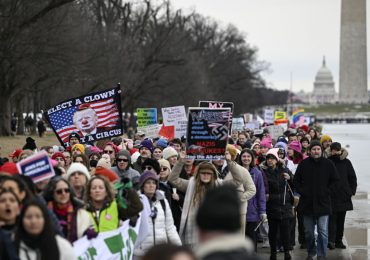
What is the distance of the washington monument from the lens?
133500mm

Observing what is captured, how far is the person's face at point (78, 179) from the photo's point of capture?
26.3ft

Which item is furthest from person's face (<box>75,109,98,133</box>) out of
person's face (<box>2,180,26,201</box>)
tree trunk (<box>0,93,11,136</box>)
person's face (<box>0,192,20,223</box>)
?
tree trunk (<box>0,93,11,136</box>)

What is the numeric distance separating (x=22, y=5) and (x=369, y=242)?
21673mm

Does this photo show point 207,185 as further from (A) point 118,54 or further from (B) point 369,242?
(A) point 118,54

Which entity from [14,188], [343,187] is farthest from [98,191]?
[343,187]

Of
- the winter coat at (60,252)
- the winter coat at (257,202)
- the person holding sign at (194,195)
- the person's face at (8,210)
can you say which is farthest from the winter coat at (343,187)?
the winter coat at (60,252)

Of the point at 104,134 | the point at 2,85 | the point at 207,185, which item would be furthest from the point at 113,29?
the point at 207,185

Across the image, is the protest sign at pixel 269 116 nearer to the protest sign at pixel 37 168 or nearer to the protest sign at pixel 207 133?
the protest sign at pixel 207 133

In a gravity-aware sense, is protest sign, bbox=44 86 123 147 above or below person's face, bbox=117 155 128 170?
above

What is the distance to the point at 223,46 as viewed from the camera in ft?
338

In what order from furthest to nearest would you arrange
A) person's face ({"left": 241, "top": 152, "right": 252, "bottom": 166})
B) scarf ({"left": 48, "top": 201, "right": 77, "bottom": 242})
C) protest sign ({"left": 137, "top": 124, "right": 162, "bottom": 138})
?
1. protest sign ({"left": 137, "top": 124, "right": 162, "bottom": 138})
2. person's face ({"left": 241, "top": 152, "right": 252, "bottom": 166})
3. scarf ({"left": 48, "top": 201, "right": 77, "bottom": 242})

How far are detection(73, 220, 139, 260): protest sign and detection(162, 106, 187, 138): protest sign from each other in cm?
1160

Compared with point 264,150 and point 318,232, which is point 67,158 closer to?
point 318,232

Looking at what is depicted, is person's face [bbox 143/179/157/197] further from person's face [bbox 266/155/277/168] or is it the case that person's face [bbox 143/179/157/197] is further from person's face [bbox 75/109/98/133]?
person's face [bbox 75/109/98/133]
